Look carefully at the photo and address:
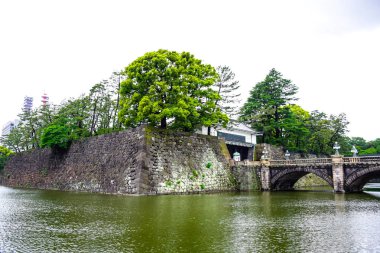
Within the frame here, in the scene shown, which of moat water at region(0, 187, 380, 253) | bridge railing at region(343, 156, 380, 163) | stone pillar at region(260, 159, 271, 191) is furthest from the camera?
stone pillar at region(260, 159, 271, 191)

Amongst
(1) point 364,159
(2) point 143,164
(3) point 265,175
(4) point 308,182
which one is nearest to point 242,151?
(4) point 308,182

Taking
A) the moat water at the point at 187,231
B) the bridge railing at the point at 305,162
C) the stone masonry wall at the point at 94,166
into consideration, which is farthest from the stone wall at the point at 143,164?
the moat water at the point at 187,231

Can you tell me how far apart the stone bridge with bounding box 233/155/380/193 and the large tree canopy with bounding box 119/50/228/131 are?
9.83 meters

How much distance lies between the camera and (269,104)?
1961 inches

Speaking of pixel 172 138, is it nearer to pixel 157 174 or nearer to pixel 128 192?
pixel 157 174

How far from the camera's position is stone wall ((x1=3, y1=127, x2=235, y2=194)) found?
30469mm

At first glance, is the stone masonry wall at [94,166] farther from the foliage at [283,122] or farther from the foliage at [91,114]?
the foliage at [283,122]

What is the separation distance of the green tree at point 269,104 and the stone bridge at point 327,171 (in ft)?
37.0

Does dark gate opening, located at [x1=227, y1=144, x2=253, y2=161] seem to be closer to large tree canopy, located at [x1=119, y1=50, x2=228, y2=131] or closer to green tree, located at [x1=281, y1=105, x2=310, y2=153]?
green tree, located at [x1=281, y1=105, x2=310, y2=153]

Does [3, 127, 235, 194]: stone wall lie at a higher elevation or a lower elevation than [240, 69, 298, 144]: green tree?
lower

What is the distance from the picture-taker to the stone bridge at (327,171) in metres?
31.9

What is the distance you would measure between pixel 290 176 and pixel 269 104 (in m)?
14.3

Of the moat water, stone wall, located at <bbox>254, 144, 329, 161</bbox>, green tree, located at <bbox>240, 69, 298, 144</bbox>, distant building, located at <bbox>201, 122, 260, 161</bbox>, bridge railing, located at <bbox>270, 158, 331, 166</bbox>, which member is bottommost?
the moat water

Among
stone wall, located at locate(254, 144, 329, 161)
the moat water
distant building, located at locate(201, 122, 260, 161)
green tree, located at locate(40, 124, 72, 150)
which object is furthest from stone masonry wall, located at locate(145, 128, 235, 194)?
green tree, located at locate(40, 124, 72, 150)
